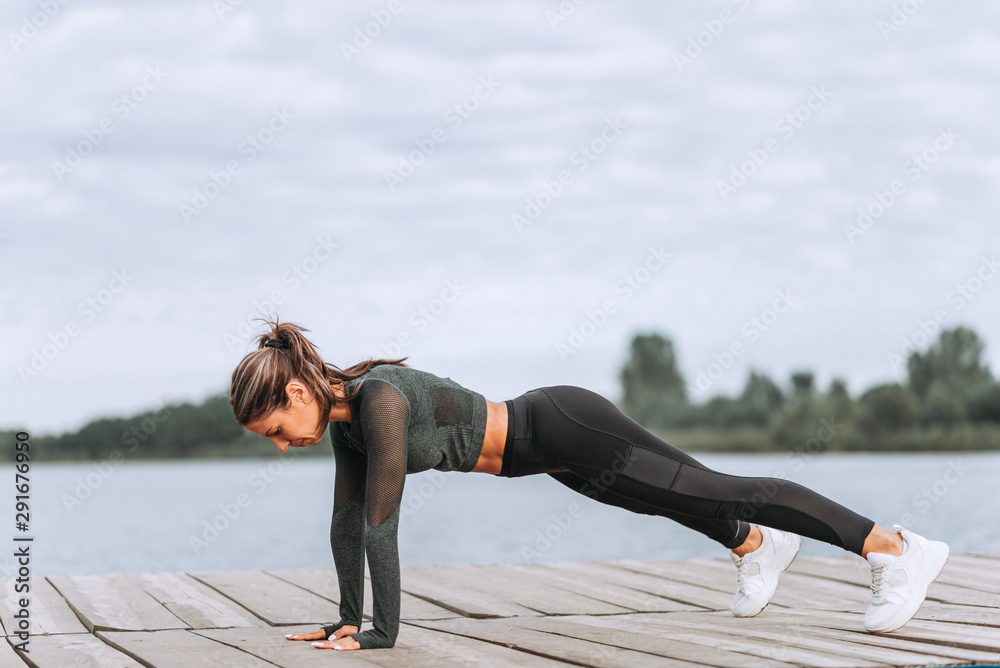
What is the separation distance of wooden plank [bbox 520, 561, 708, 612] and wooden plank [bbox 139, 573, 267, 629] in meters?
1.31

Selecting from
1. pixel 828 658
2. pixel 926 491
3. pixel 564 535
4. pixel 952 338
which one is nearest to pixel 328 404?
pixel 828 658

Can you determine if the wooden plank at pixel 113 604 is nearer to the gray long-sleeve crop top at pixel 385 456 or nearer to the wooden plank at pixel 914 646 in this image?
the gray long-sleeve crop top at pixel 385 456

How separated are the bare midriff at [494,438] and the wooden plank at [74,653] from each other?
1.06 m

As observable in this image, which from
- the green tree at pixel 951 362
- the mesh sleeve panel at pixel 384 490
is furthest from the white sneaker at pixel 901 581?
the green tree at pixel 951 362

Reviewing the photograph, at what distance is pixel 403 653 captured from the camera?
8.59 feet

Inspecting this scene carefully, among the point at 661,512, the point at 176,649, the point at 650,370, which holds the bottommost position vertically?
the point at 176,649

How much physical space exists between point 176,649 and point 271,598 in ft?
3.59

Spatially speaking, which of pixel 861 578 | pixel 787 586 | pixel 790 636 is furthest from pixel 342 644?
pixel 861 578

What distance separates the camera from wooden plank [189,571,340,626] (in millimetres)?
3395

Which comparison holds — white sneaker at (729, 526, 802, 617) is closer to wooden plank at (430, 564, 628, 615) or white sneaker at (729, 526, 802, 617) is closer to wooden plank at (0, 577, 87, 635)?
wooden plank at (430, 564, 628, 615)

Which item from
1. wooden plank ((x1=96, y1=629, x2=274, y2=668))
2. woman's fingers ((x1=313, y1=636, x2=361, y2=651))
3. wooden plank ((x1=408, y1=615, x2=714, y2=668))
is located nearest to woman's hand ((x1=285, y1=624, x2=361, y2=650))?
woman's fingers ((x1=313, y1=636, x2=361, y2=651))

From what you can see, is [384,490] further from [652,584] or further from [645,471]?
[652,584]

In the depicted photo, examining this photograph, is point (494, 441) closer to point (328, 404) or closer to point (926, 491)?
point (328, 404)

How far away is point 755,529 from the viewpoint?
3322mm
